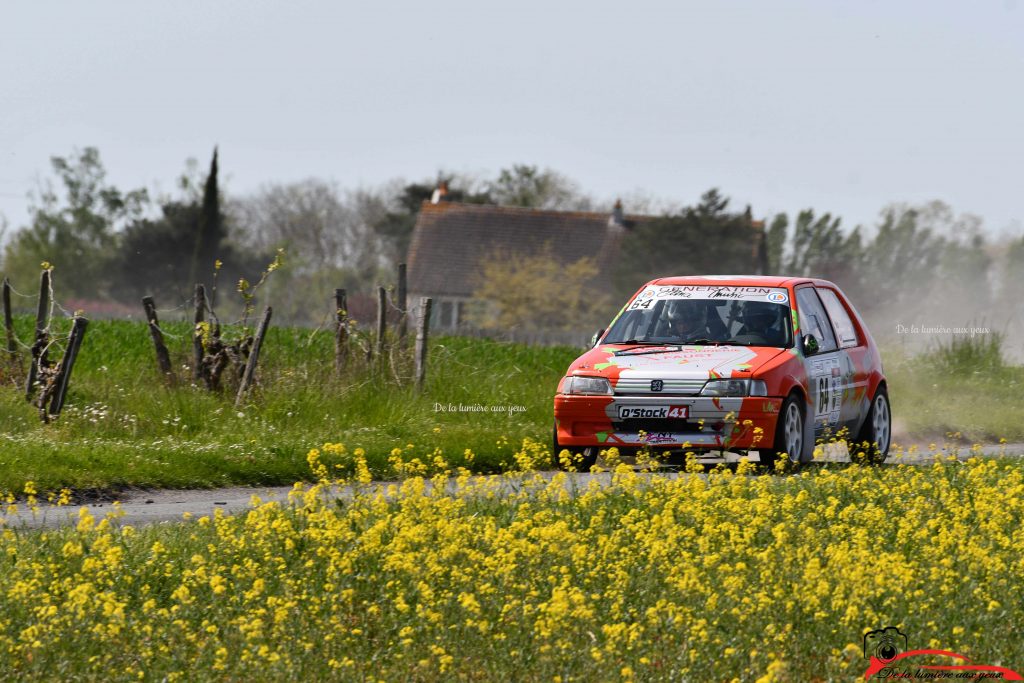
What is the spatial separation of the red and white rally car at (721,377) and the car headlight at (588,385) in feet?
0.04

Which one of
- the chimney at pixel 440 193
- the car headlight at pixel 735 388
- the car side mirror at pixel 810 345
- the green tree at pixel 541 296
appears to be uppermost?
the chimney at pixel 440 193

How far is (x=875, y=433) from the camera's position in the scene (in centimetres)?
1644

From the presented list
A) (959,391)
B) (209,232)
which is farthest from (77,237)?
(959,391)

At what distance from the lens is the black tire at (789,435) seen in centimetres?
1405

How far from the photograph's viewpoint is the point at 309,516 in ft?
29.3

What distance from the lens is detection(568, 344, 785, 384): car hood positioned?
14148 millimetres

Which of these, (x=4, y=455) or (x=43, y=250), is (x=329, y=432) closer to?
(x=4, y=455)

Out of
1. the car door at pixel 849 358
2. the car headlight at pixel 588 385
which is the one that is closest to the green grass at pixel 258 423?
the car headlight at pixel 588 385

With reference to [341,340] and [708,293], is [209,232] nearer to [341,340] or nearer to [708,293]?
[341,340]

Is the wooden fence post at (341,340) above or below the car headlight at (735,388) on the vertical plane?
below

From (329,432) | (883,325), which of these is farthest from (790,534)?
(883,325)

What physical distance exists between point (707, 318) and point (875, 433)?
7.88 feet

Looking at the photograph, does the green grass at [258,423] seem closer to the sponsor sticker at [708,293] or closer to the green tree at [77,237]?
the sponsor sticker at [708,293]

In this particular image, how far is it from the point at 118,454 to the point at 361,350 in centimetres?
642
